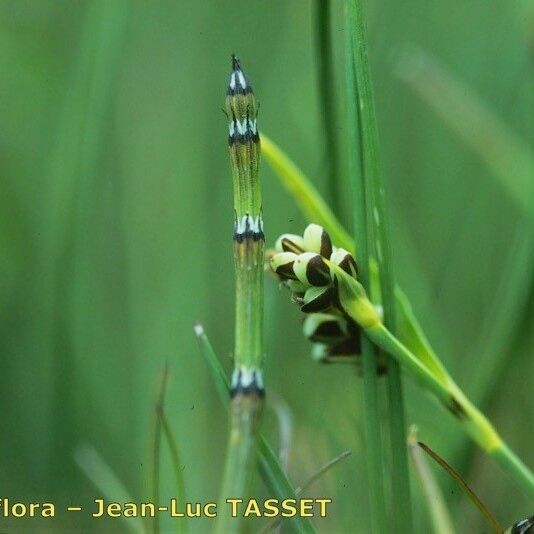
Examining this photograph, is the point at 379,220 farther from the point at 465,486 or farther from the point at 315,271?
the point at 465,486

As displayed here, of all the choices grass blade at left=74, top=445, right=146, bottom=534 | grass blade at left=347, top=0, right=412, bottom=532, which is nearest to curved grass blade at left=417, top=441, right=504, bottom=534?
grass blade at left=347, top=0, right=412, bottom=532

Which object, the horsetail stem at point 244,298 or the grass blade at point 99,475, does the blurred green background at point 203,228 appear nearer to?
the grass blade at point 99,475

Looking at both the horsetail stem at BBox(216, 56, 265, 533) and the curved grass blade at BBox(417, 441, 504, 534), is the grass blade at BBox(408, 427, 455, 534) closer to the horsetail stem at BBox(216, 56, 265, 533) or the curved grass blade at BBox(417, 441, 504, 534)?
the curved grass blade at BBox(417, 441, 504, 534)

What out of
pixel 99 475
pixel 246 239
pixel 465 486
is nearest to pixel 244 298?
pixel 246 239

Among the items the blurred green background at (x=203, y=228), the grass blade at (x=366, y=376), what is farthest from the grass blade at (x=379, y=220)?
the blurred green background at (x=203, y=228)

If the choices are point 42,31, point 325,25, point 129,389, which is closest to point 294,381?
point 129,389

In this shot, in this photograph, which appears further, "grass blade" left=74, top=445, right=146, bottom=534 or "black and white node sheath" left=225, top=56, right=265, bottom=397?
"grass blade" left=74, top=445, right=146, bottom=534

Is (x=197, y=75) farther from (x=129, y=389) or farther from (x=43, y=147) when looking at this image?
(x=129, y=389)
